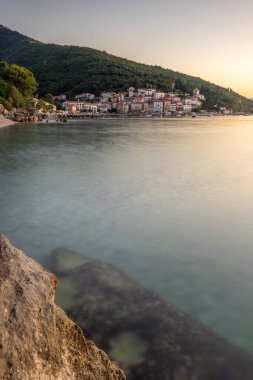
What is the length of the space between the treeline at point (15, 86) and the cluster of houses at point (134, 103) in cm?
3853

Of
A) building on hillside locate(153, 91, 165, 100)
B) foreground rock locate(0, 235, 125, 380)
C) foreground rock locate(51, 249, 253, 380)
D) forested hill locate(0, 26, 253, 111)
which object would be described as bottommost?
foreground rock locate(51, 249, 253, 380)

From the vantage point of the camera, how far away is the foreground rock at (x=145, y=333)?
3523 mm

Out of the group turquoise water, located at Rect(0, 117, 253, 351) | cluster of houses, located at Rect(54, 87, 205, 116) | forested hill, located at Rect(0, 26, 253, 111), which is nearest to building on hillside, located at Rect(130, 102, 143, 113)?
cluster of houses, located at Rect(54, 87, 205, 116)

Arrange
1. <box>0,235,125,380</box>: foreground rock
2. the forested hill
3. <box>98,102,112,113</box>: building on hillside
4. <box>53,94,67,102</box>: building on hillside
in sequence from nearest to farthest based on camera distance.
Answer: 1. <box>0,235,125,380</box>: foreground rock
2. <box>53,94,67,102</box>: building on hillside
3. <box>98,102,112,113</box>: building on hillside
4. the forested hill

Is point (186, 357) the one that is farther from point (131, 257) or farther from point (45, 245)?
point (45, 245)

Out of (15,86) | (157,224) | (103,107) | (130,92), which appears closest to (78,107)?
(103,107)

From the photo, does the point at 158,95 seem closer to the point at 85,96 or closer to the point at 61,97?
the point at 85,96

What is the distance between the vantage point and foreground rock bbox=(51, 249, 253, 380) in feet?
11.6

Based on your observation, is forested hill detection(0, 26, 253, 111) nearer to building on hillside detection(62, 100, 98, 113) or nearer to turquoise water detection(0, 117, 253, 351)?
building on hillside detection(62, 100, 98, 113)

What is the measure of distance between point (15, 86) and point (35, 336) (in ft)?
209

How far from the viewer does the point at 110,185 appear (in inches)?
498

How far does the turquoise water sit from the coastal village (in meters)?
88.9

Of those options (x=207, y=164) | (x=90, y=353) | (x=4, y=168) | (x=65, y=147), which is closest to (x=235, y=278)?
(x=90, y=353)

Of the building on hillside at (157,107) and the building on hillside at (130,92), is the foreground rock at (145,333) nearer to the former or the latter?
the building on hillside at (157,107)
